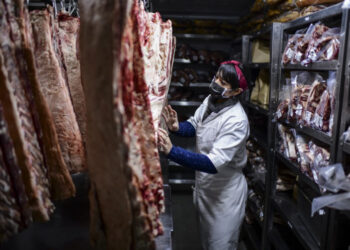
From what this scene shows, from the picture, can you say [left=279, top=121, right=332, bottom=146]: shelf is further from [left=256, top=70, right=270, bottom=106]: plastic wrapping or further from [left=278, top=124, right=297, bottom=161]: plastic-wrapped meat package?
[left=256, top=70, right=270, bottom=106]: plastic wrapping

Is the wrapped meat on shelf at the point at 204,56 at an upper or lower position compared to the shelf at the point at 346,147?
upper

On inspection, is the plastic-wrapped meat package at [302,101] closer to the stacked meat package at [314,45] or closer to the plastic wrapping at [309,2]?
the stacked meat package at [314,45]

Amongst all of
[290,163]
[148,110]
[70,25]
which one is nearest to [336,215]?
[290,163]

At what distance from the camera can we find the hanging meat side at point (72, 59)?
1.15 meters

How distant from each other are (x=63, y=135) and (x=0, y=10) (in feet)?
1.43

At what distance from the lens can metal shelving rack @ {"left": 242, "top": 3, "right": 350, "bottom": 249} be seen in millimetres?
1610

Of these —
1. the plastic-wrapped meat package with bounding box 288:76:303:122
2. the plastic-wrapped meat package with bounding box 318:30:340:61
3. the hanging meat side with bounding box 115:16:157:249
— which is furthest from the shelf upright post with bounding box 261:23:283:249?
the hanging meat side with bounding box 115:16:157:249

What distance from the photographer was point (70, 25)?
3.86 ft

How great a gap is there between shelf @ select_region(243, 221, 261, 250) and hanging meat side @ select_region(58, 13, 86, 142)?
2.52 meters

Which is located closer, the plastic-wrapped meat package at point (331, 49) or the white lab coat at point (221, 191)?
the plastic-wrapped meat package at point (331, 49)

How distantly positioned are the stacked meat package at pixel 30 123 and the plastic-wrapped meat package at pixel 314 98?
1501 millimetres

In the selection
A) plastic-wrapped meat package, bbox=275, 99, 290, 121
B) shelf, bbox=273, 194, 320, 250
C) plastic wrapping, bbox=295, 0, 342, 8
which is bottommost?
shelf, bbox=273, 194, 320, 250

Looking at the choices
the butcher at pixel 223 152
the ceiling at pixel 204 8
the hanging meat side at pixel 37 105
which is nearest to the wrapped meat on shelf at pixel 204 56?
the ceiling at pixel 204 8

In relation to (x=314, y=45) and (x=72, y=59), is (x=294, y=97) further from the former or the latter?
(x=72, y=59)
